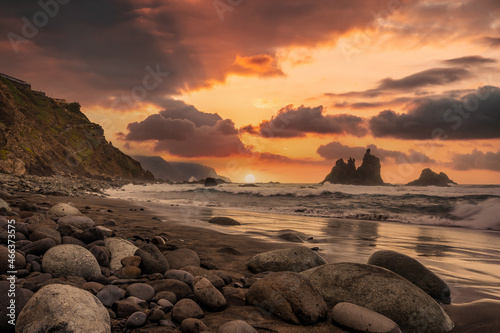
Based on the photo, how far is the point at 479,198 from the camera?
74.1 ft

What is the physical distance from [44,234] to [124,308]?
2.54 metres

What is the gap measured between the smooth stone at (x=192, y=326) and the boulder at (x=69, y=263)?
172cm

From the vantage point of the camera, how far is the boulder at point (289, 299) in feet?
10.6

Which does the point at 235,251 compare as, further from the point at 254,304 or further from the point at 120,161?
the point at 120,161

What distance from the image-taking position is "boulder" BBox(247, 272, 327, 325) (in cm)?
325

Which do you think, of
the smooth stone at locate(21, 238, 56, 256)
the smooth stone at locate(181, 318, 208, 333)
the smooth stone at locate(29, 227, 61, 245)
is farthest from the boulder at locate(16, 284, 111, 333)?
the smooth stone at locate(29, 227, 61, 245)

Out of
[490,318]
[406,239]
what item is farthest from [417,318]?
[406,239]

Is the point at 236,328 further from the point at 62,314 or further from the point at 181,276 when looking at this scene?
the point at 181,276

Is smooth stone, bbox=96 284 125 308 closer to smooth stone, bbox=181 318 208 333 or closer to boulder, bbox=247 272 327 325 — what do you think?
smooth stone, bbox=181 318 208 333

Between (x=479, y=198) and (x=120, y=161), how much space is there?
4110 inches

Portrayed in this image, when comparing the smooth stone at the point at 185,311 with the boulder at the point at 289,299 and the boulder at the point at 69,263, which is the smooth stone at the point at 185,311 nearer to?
the boulder at the point at 289,299

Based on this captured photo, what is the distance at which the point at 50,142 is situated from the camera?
6128cm

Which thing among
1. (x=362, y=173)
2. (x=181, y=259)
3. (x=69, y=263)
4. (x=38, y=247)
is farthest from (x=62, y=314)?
(x=362, y=173)

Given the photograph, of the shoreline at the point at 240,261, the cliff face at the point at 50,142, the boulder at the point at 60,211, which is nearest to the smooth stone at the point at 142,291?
the shoreline at the point at 240,261
